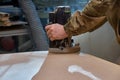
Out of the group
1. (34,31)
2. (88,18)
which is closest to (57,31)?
(88,18)

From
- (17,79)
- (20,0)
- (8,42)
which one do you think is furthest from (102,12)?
(8,42)

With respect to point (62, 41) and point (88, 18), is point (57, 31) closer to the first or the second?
point (62, 41)

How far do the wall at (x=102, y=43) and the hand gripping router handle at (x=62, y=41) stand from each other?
327 millimetres

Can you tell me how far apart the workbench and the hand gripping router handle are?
0.04 metres

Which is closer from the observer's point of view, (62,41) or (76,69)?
(76,69)

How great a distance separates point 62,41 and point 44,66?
0.21 metres

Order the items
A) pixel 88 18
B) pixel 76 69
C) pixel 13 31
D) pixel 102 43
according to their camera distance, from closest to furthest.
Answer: pixel 76 69 → pixel 88 18 → pixel 102 43 → pixel 13 31

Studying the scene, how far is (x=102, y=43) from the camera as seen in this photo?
1535mm

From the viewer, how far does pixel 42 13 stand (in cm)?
189

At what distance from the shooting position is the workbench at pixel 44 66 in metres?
0.95

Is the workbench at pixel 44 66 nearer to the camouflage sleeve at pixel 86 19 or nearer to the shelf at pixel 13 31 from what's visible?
the camouflage sleeve at pixel 86 19

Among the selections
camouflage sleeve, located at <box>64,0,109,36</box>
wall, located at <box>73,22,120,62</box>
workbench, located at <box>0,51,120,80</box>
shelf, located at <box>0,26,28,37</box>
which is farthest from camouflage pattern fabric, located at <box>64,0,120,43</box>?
shelf, located at <box>0,26,28,37</box>

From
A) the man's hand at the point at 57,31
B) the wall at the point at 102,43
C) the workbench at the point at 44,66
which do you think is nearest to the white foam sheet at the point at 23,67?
the workbench at the point at 44,66

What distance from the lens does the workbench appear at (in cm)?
95
